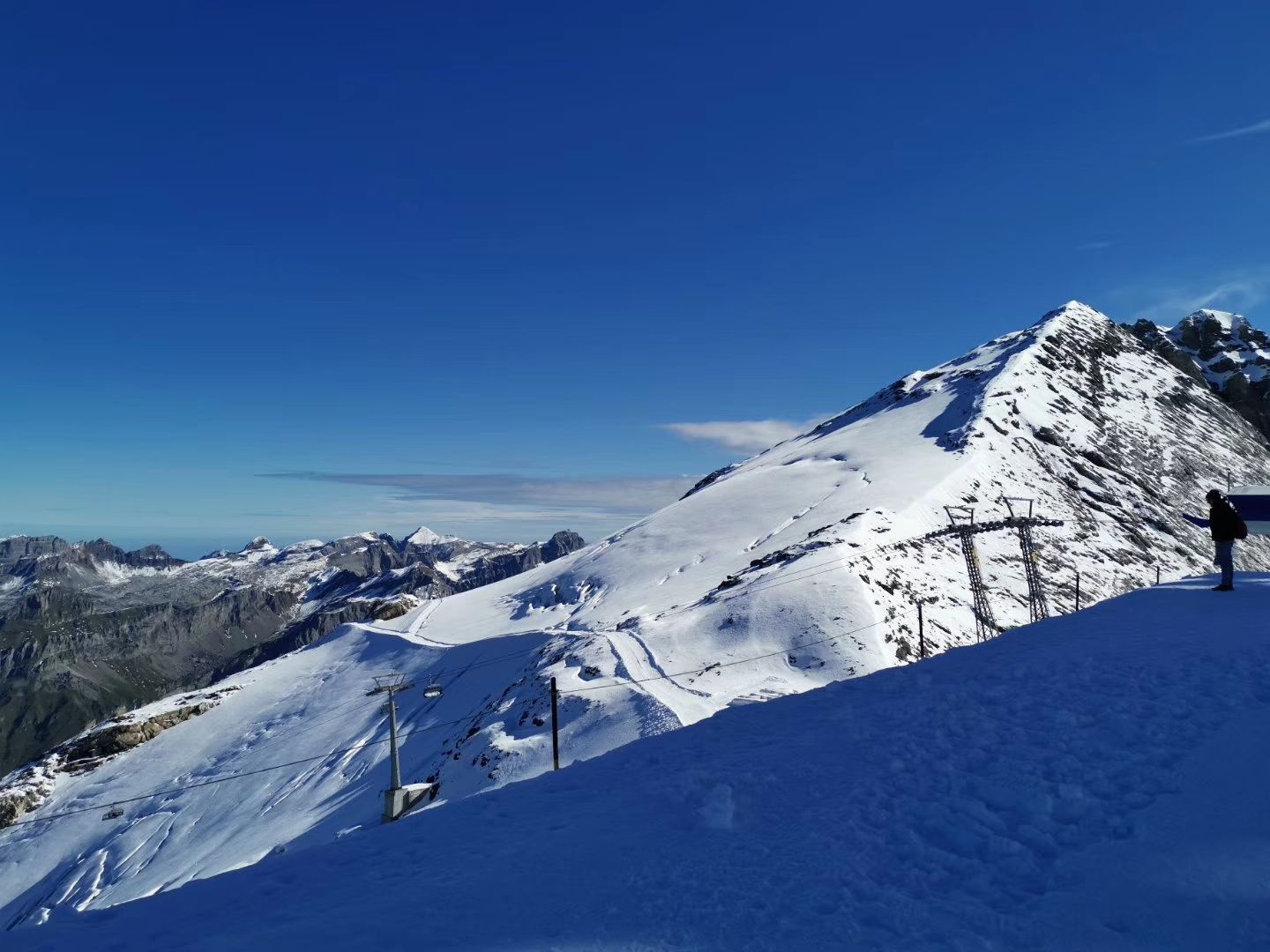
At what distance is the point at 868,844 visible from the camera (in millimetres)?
8219

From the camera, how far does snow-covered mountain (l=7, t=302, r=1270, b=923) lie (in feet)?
127

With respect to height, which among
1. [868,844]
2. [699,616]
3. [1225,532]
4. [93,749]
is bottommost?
[93,749]

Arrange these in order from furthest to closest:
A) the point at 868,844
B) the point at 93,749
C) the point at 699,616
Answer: the point at 93,749 < the point at 699,616 < the point at 868,844

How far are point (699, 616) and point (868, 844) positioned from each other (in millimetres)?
36702

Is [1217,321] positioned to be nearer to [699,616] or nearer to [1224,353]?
[1224,353]

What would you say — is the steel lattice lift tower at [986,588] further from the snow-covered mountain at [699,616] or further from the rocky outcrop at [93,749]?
the rocky outcrop at [93,749]

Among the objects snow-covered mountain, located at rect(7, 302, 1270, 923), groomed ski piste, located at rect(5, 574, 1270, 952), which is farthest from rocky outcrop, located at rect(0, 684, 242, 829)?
groomed ski piste, located at rect(5, 574, 1270, 952)

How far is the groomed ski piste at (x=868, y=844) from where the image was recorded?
6.86 meters

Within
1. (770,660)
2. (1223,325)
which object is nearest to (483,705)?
(770,660)

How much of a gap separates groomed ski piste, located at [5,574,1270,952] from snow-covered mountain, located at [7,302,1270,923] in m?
2.05

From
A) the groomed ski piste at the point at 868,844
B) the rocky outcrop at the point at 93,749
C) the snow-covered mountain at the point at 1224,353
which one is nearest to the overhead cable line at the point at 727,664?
the groomed ski piste at the point at 868,844

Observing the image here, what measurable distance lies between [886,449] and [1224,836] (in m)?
74.6

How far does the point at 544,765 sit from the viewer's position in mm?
32812

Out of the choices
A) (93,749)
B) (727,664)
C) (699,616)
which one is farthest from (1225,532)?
(93,749)
